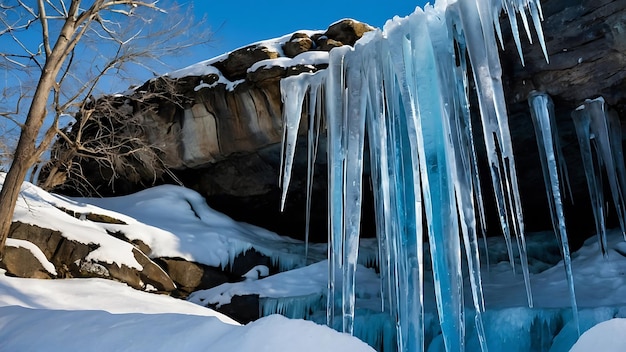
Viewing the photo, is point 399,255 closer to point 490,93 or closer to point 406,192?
point 406,192

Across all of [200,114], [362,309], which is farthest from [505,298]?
[200,114]

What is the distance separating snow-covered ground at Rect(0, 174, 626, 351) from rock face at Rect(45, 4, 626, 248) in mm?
709

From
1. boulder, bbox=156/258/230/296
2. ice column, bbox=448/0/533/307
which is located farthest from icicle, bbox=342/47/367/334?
boulder, bbox=156/258/230/296

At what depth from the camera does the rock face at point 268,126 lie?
7.47 meters

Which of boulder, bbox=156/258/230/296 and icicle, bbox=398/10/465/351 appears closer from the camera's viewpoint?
icicle, bbox=398/10/465/351

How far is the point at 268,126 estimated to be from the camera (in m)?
10.2

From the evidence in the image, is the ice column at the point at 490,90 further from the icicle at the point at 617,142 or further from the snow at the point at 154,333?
the icicle at the point at 617,142

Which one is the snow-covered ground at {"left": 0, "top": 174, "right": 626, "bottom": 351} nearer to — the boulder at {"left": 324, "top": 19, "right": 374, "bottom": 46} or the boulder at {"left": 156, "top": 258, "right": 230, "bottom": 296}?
A: the boulder at {"left": 156, "top": 258, "right": 230, "bottom": 296}

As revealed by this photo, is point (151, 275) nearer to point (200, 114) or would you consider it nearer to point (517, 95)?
point (200, 114)

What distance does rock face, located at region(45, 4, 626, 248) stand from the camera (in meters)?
7.47

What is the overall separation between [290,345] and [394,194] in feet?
11.2

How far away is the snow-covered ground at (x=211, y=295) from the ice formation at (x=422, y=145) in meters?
1.47

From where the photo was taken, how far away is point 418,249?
4.78 meters

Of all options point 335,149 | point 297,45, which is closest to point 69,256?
point 335,149
